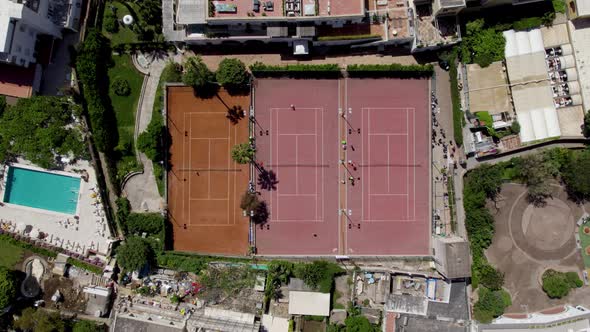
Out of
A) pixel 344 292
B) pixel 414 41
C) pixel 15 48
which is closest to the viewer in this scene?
pixel 15 48

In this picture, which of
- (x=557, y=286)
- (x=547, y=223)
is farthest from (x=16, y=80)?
(x=557, y=286)

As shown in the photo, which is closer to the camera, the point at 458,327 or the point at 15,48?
the point at 15,48

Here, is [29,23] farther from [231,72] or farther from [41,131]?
[231,72]

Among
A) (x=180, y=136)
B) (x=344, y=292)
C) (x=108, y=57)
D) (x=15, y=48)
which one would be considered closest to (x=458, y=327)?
(x=344, y=292)

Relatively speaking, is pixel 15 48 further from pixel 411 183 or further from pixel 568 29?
pixel 568 29

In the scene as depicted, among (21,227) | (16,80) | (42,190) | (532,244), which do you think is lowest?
(532,244)

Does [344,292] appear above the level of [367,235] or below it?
below
